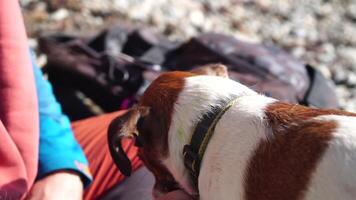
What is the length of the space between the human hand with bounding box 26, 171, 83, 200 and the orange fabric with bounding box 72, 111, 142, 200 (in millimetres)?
139

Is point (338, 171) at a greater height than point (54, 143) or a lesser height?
greater

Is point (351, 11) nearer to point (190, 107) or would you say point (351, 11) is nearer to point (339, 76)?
point (339, 76)

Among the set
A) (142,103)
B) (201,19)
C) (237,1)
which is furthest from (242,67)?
(237,1)

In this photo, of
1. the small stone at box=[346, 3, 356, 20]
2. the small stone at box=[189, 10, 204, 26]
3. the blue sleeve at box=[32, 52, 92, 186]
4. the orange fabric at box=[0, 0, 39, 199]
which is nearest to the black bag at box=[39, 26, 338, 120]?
the blue sleeve at box=[32, 52, 92, 186]

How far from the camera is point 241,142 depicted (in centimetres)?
230

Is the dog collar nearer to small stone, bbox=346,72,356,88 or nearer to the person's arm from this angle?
the person's arm

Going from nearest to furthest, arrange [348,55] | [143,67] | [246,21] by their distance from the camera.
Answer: [143,67]
[348,55]
[246,21]

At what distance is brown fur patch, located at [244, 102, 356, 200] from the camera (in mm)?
2123

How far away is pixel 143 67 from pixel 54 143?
136 cm

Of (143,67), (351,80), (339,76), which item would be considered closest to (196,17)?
(339,76)

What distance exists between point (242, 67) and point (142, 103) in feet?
5.81

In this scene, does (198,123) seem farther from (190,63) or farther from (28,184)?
(190,63)

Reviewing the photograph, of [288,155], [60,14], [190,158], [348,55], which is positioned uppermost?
[288,155]

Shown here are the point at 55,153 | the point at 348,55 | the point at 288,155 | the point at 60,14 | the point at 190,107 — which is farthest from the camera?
the point at 348,55
